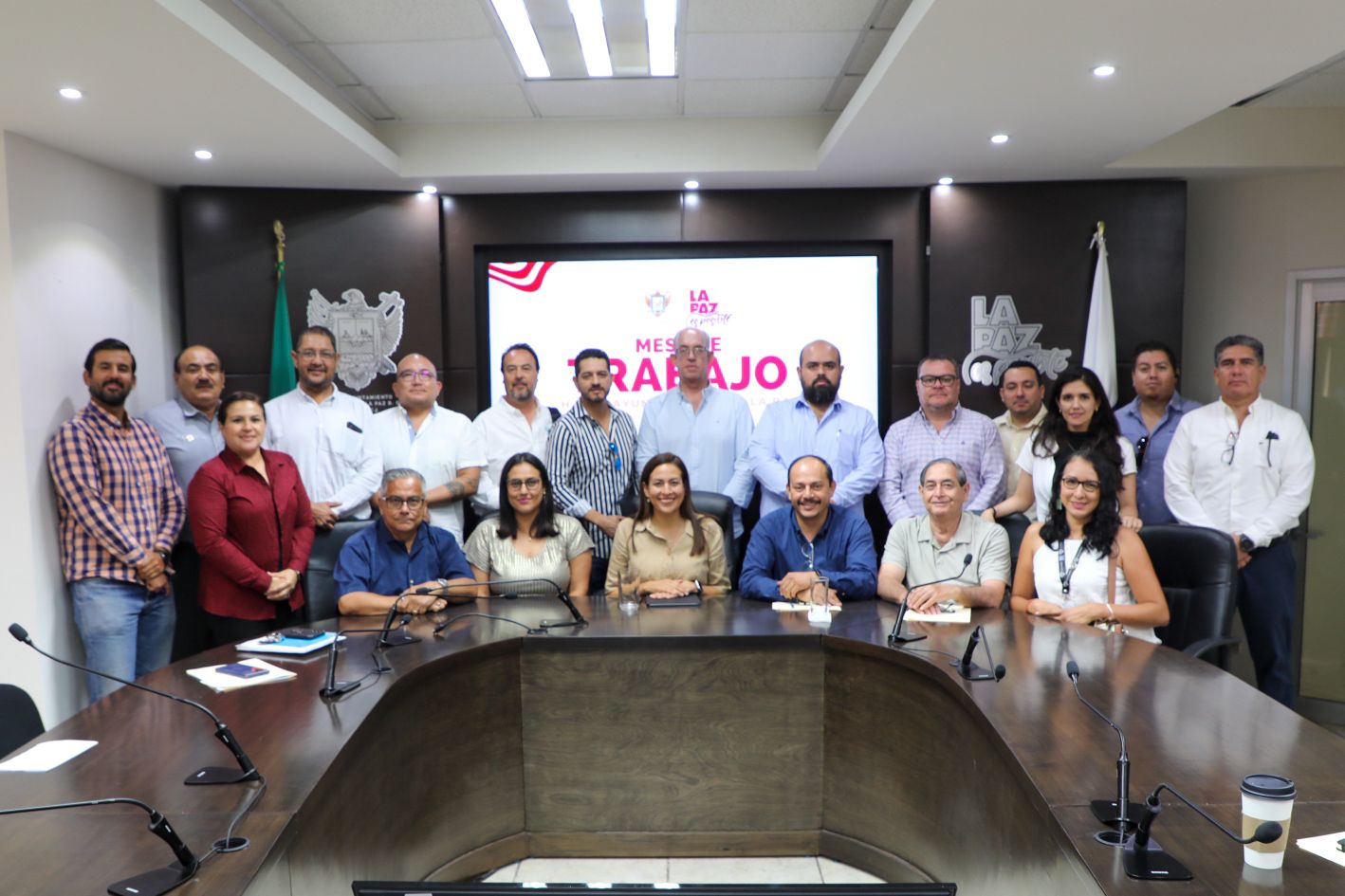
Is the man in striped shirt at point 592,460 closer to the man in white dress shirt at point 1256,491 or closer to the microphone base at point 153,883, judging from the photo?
the man in white dress shirt at point 1256,491

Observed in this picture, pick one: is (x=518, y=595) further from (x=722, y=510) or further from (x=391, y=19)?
(x=391, y=19)

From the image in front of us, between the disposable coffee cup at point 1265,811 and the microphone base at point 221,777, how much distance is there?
5.92 feet

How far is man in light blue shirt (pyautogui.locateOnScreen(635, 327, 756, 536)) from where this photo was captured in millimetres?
4785

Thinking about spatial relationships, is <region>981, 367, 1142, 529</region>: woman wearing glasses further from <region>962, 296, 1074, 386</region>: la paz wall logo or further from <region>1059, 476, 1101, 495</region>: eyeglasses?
<region>962, 296, 1074, 386</region>: la paz wall logo

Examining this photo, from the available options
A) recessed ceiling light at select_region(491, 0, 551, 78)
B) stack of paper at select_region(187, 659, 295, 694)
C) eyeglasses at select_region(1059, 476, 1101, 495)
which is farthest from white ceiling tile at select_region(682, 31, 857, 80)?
stack of paper at select_region(187, 659, 295, 694)

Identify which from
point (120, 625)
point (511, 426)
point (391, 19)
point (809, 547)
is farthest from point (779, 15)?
point (120, 625)

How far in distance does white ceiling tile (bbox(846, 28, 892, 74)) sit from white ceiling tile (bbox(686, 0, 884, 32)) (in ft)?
0.34

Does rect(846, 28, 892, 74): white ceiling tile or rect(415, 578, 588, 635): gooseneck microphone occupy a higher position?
rect(846, 28, 892, 74): white ceiling tile

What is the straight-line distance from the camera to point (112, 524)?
3963 millimetres

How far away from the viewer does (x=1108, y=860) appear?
5.35 feet

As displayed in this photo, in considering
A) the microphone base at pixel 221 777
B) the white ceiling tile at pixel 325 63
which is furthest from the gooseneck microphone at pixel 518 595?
the white ceiling tile at pixel 325 63

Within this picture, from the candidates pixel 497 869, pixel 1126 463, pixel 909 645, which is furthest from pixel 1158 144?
pixel 497 869

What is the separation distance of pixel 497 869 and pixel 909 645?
Answer: 58.5 inches

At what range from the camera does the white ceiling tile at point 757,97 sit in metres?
4.52
